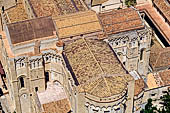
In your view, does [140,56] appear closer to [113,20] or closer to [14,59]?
[113,20]

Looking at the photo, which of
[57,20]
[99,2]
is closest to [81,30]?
[57,20]

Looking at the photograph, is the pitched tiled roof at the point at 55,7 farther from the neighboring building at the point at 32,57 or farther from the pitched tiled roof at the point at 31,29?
the neighboring building at the point at 32,57

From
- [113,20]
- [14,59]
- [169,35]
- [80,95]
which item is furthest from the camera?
[169,35]

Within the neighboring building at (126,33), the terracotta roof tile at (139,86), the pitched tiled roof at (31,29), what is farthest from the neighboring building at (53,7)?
the terracotta roof tile at (139,86)

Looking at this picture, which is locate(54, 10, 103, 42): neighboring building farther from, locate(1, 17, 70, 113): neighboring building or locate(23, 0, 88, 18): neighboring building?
locate(23, 0, 88, 18): neighboring building

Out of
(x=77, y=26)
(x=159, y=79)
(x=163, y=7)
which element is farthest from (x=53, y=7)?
(x=163, y=7)

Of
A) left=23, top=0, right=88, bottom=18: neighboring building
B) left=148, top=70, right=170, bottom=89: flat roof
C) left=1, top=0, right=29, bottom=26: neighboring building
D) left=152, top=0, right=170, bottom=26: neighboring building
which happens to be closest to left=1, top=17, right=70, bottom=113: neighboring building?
left=23, top=0, right=88, bottom=18: neighboring building

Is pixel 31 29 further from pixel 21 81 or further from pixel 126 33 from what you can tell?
pixel 126 33
